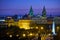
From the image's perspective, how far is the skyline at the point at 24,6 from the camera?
206 centimetres

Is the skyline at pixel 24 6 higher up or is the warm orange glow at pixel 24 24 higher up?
the skyline at pixel 24 6

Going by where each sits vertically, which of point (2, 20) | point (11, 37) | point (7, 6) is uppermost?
point (7, 6)

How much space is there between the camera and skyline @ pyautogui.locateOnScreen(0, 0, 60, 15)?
2064 millimetres

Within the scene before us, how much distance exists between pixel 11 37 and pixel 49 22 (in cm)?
66

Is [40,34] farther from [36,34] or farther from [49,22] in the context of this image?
[49,22]

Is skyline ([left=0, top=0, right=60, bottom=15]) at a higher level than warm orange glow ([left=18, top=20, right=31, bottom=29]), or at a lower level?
higher

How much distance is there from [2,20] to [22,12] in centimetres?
36

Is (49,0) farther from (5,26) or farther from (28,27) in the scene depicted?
(5,26)

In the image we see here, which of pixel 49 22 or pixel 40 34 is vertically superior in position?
pixel 49 22

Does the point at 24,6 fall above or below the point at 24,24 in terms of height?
above

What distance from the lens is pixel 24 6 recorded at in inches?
82.3

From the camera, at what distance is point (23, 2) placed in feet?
6.89

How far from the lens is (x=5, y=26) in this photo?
2072 millimetres

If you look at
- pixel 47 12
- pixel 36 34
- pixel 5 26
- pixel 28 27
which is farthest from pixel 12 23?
pixel 47 12
